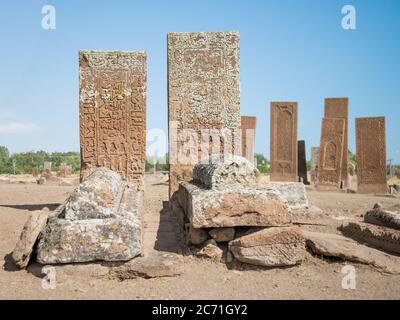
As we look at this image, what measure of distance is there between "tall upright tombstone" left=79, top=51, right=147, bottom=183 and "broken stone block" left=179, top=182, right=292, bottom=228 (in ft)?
9.55

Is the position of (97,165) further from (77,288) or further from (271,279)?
(271,279)

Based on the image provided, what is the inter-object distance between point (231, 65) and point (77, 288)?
4.70 m

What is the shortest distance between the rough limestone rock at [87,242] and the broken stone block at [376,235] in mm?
3272

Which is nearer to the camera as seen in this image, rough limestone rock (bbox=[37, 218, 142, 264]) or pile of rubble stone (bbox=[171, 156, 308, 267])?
rough limestone rock (bbox=[37, 218, 142, 264])

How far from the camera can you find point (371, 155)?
13.9 metres

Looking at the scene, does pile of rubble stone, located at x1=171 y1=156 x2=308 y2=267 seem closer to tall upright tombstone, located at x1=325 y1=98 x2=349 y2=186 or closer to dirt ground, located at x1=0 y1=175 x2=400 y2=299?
dirt ground, located at x1=0 y1=175 x2=400 y2=299

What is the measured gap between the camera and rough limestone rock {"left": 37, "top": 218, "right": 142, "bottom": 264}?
358 centimetres

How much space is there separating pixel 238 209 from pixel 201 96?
323 cm

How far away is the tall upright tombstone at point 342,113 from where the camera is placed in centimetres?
1535

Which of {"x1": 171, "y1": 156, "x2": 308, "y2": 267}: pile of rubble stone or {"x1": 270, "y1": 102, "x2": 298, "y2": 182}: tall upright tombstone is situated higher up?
{"x1": 270, "y1": 102, "x2": 298, "y2": 182}: tall upright tombstone

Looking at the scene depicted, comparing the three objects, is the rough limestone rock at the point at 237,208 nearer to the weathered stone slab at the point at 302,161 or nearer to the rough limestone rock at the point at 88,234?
the rough limestone rock at the point at 88,234

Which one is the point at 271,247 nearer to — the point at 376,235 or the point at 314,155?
the point at 376,235

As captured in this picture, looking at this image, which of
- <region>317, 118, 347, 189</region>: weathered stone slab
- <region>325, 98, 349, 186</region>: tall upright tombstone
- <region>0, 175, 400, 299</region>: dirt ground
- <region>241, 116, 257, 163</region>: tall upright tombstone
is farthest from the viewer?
<region>325, 98, 349, 186</region>: tall upright tombstone

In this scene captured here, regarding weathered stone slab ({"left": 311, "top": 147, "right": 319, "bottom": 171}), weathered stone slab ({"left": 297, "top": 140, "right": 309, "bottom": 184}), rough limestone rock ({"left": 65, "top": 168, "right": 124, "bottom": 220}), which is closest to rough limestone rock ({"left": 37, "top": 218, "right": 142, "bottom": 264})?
rough limestone rock ({"left": 65, "top": 168, "right": 124, "bottom": 220})
